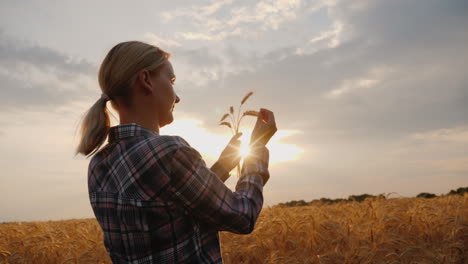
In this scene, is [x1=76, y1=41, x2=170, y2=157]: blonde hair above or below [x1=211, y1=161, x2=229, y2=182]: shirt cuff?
above

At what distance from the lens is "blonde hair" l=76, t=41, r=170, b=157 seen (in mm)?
1782

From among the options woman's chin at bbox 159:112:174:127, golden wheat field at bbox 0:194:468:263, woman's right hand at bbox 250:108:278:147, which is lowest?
golden wheat field at bbox 0:194:468:263

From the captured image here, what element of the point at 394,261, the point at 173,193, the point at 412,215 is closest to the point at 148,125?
the point at 173,193

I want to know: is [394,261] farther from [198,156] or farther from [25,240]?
[25,240]

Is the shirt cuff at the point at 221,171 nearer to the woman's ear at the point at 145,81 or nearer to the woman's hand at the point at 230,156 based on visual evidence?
the woman's hand at the point at 230,156

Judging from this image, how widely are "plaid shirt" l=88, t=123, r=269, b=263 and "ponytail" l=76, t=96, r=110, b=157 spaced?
151 millimetres

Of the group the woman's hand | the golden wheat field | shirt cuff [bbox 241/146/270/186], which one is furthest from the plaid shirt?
the golden wheat field

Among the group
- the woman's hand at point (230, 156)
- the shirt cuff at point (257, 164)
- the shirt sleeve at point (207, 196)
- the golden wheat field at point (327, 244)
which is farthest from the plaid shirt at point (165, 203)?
the golden wheat field at point (327, 244)

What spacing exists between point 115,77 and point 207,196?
2.28 feet

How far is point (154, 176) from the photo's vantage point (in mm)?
1583

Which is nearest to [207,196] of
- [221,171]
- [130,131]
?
[221,171]

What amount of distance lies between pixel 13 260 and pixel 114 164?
3.80 m

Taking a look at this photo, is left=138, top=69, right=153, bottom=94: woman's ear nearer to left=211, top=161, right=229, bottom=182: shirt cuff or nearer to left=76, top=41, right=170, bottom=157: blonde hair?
left=76, top=41, right=170, bottom=157: blonde hair

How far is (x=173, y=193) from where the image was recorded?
5.18 ft
